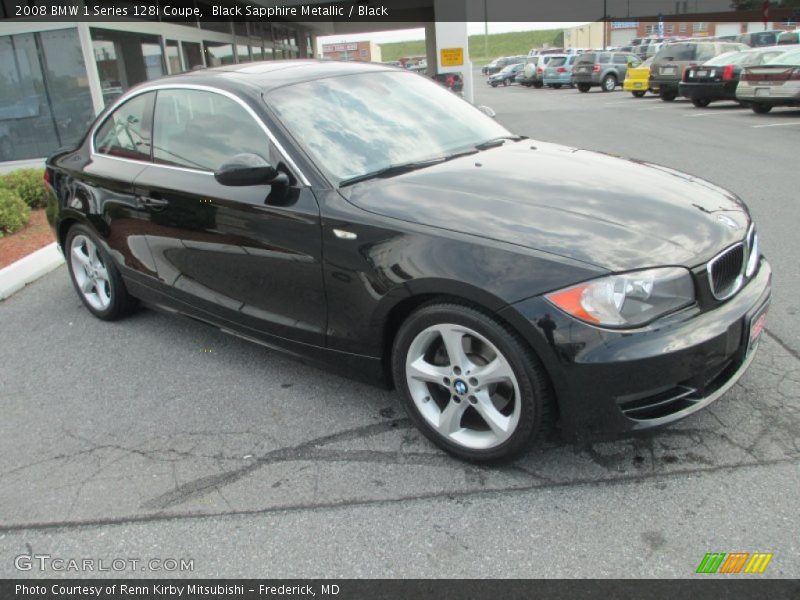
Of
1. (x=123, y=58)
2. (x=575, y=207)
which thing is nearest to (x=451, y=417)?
(x=575, y=207)

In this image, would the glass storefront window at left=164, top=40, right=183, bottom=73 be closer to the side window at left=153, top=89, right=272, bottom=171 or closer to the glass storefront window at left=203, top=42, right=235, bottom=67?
the glass storefront window at left=203, top=42, right=235, bottom=67

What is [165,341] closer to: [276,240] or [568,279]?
[276,240]

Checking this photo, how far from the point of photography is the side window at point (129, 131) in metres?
4.29

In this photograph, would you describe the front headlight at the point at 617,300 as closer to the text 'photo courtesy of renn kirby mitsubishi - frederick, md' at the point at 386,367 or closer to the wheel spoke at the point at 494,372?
the text 'photo courtesy of renn kirby mitsubishi - frederick, md' at the point at 386,367

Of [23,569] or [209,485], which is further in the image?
[209,485]

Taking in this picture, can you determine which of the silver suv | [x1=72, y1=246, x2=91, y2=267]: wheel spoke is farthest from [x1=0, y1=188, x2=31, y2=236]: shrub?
the silver suv

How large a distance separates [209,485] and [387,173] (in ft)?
5.48

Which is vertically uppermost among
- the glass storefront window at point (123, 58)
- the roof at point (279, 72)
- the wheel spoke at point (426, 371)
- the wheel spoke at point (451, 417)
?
the glass storefront window at point (123, 58)

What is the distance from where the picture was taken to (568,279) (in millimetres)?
2535

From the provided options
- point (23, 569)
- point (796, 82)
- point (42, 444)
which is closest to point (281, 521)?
point (23, 569)

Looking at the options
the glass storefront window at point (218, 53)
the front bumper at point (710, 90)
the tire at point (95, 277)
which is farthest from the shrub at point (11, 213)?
the front bumper at point (710, 90)

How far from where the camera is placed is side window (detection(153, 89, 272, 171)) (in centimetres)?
359

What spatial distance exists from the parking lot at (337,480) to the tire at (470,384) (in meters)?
0.16

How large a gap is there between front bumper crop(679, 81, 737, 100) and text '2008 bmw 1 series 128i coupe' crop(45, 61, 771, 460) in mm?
15823
